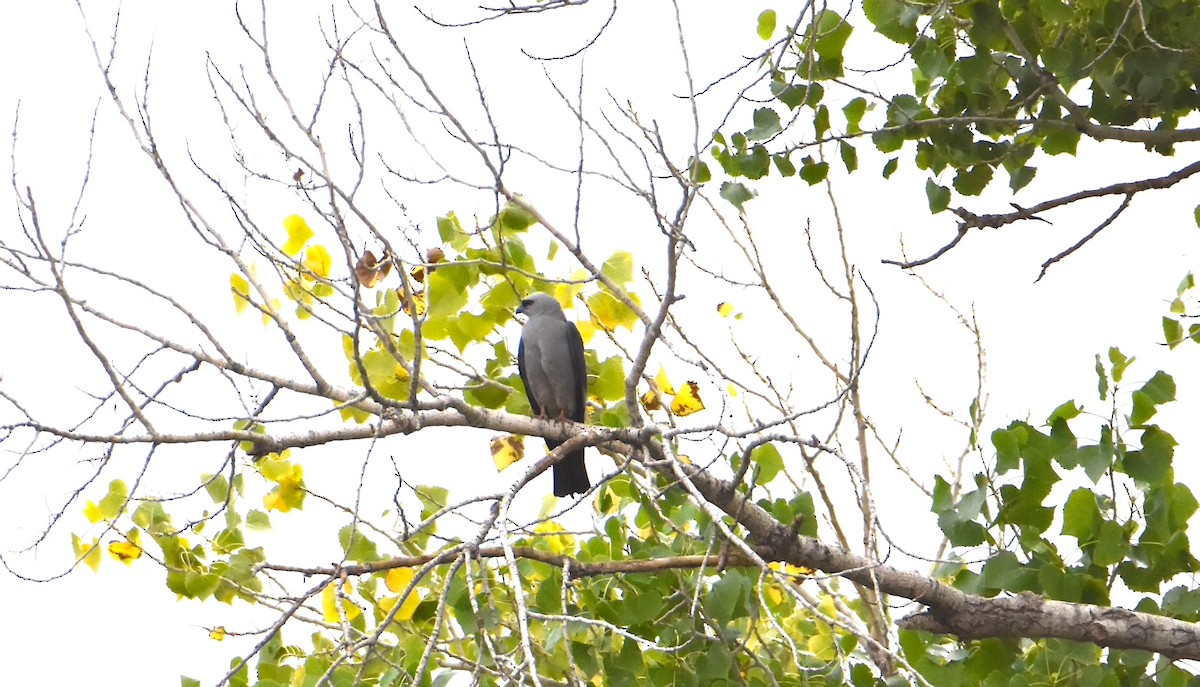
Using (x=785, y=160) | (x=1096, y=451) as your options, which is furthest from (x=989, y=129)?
(x=1096, y=451)

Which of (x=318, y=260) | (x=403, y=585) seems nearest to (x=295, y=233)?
(x=318, y=260)

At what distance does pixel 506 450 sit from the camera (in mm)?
4152

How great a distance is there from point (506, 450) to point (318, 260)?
1.04m

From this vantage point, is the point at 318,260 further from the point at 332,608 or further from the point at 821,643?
the point at 821,643

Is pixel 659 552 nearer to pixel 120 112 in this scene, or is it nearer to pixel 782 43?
pixel 782 43

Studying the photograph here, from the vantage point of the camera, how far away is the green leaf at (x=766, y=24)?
11.8 feet

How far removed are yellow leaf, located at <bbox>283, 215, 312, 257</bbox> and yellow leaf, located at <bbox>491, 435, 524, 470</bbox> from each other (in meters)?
1.08

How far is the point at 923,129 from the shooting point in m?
3.57

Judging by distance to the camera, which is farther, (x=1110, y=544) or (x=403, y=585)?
(x=403, y=585)

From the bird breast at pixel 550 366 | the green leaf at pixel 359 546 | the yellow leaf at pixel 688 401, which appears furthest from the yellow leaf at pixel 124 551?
the bird breast at pixel 550 366

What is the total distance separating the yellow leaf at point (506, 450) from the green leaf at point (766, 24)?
5.61 ft

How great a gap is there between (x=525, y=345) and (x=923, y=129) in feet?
8.66

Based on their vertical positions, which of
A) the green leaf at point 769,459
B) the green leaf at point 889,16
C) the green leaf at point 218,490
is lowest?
the green leaf at point 769,459

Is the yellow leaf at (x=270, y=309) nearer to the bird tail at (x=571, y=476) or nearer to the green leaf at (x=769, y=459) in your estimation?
the green leaf at (x=769, y=459)
